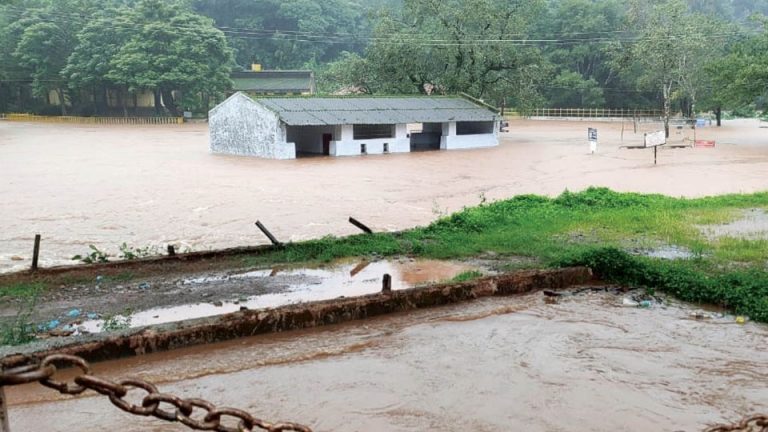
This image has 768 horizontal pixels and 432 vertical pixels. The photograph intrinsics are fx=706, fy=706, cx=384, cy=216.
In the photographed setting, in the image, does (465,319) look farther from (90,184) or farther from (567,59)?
(567,59)

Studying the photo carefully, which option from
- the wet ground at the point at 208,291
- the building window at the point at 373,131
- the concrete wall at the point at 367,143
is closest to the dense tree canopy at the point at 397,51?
the building window at the point at 373,131

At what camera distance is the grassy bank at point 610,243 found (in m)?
9.39

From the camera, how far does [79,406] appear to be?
19.4 feet

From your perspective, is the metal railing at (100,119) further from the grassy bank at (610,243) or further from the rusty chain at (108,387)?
the rusty chain at (108,387)

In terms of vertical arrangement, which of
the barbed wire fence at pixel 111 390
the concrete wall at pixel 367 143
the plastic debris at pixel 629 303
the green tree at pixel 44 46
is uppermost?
the green tree at pixel 44 46

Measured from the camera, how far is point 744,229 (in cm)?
1378

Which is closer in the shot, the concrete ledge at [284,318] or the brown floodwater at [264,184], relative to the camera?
the concrete ledge at [284,318]

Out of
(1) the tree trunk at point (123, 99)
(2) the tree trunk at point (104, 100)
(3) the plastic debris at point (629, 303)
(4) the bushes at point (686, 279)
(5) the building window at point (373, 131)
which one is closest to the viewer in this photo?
(4) the bushes at point (686, 279)

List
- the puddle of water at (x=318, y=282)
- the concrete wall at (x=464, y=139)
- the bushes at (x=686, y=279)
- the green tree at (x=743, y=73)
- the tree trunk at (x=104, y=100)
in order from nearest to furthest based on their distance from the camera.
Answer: the bushes at (x=686, y=279) < the puddle of water at (x=318, y=282) < the green tree at (x=743, y=73) < the concrete wall at (x=464, y=139) < the tree trunk at (x=104, y=100)

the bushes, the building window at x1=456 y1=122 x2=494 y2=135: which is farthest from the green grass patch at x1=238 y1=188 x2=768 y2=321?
the building window at x1=456 y1=122 x2=494 y2=135

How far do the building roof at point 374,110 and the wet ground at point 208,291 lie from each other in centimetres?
2405

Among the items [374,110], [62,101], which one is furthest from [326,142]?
[62,101]

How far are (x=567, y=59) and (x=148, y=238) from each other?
192 ft

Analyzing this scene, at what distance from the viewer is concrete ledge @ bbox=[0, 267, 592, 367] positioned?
6555mm
